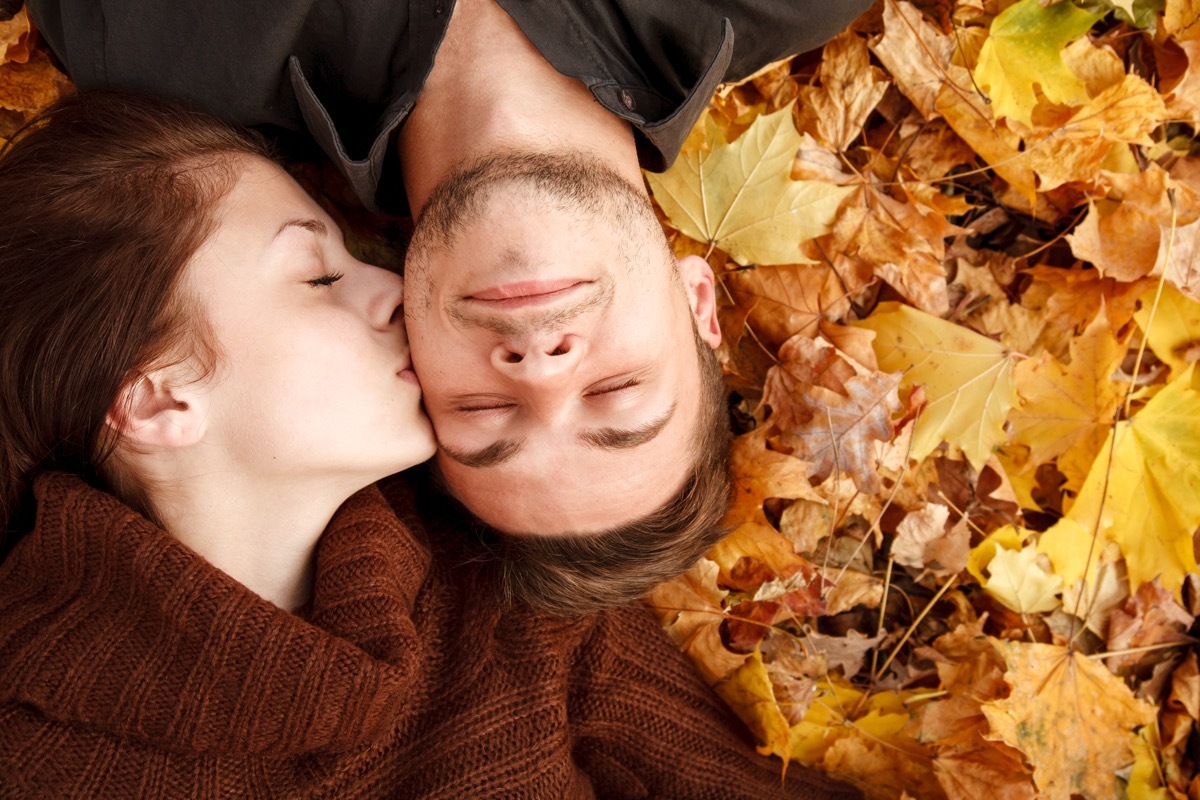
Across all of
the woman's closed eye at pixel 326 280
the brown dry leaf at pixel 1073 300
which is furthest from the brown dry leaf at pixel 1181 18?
the woman's closed eye at pixel 326 280

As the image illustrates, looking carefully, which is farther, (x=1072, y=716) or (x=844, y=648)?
(x=844, y=648)

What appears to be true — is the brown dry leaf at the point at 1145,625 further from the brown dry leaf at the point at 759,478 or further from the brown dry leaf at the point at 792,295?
the brown dry leaf at the point at 792,295

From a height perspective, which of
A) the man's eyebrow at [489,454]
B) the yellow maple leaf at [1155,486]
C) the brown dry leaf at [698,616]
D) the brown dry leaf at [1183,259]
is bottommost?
the brown dry leaf at [698,616]

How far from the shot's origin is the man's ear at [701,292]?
2197 mm

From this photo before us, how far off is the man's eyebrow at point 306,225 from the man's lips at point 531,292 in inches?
23.3

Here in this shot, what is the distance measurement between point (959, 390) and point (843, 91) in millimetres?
850

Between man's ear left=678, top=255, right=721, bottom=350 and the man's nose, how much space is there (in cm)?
49

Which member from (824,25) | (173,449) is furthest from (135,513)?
(824,25)

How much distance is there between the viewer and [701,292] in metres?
2.22

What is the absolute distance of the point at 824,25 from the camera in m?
2.16

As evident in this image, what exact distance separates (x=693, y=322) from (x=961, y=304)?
928 mm

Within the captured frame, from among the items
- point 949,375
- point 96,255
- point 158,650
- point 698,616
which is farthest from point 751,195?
point 158,650

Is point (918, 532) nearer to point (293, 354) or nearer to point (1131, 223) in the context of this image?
point (1131, 223)

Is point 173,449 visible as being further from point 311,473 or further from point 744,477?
point 744,477
